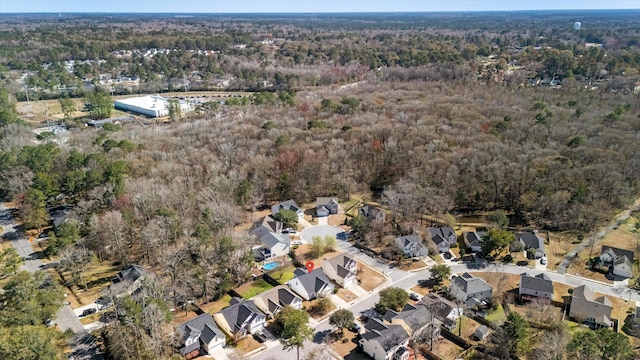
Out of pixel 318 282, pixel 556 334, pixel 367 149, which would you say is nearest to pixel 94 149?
pixel 367 149

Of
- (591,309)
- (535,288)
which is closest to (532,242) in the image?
(535,288)

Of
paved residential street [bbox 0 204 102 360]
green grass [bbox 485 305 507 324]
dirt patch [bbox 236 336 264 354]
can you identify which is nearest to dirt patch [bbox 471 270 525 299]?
green grass [bbox 485 305 507 324]

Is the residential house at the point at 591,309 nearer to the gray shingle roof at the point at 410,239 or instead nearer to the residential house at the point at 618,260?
the residential house at the point at 618,260

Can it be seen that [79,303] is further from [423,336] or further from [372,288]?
[423,336]

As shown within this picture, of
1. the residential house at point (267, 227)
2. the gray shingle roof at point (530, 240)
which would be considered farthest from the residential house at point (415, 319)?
the residential house at point (267, 227)

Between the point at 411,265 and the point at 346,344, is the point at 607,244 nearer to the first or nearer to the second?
the point at 411,265
